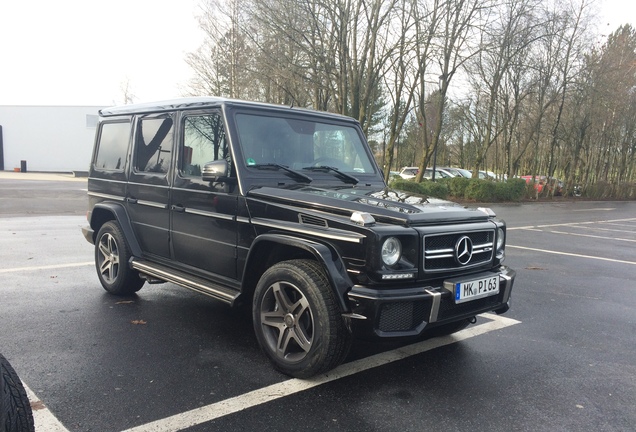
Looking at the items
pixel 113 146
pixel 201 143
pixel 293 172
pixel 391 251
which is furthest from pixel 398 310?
pixel 113 146

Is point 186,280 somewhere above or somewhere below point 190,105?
below

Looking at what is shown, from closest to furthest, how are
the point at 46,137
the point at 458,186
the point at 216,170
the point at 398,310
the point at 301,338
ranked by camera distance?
the point at 398,310 < the point at 301,338 < the point at 216,170 < the point at 458,186 < the point at 46,137

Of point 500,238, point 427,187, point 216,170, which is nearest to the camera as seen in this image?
point 216,170

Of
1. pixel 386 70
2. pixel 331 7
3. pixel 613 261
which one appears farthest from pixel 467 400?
pixel 386 70

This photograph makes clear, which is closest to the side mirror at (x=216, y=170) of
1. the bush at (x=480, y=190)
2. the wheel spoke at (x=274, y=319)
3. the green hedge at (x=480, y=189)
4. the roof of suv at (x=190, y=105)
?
the roof of suv at (x=190, y=105)

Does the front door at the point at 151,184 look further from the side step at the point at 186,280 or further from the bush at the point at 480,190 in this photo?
the bush at the point at 480,190

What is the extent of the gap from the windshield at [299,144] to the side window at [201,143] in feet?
0.62

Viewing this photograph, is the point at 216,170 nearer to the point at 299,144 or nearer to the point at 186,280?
the point at 299,144

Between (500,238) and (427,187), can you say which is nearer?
(500,238)

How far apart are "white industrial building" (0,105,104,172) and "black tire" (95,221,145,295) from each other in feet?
142

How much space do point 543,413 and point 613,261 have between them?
7.44 meters

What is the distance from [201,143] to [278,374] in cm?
218

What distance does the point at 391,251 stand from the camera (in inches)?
128

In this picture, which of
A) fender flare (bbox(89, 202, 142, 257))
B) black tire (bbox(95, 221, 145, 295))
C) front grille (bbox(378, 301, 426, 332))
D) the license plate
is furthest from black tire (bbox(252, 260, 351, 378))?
black tire (bbox(95, 221, 145, 295))
